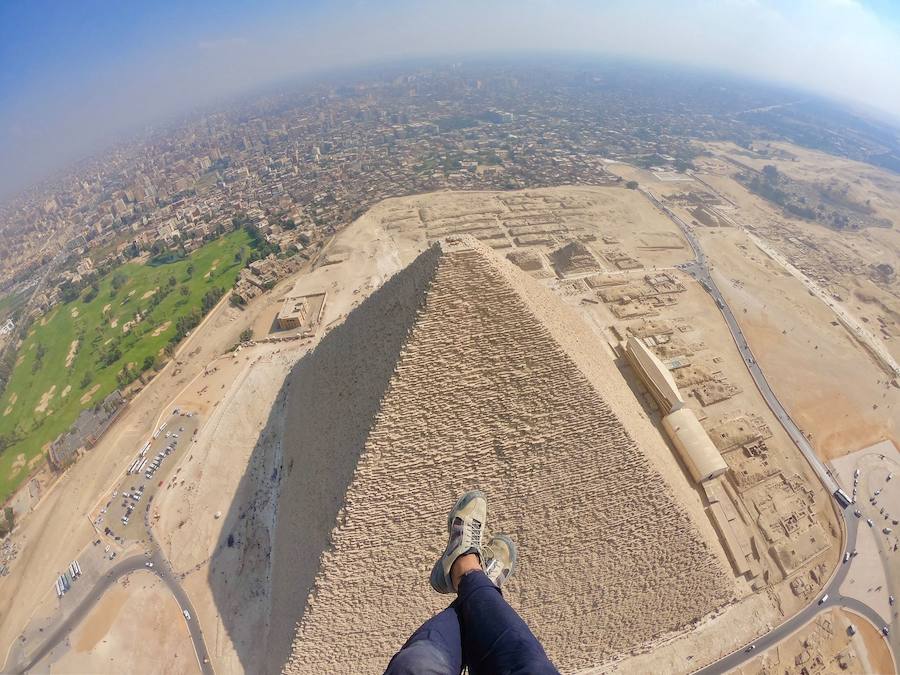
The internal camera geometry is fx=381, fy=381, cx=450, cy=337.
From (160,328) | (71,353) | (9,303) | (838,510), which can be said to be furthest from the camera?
(9,303)

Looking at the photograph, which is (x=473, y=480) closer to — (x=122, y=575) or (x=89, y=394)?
(x=122, y=575)

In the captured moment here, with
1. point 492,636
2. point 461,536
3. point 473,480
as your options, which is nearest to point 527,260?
point 473,480

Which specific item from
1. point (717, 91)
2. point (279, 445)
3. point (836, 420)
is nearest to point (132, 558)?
point (279, 445)

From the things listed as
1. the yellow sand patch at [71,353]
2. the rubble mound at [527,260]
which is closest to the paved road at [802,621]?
the rubble mound at [527,260]

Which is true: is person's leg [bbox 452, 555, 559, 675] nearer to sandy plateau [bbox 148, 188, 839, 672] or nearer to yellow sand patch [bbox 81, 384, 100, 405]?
sandy plateau [bbox 148, 188, 839, 672]

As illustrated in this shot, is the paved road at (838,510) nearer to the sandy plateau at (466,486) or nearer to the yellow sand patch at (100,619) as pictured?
the sandy plateau at (466,486)

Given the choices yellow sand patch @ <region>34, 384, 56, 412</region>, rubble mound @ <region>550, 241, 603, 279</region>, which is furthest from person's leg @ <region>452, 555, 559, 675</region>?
yellow sand patch @ <region>34, 384, 56, 412</region>
